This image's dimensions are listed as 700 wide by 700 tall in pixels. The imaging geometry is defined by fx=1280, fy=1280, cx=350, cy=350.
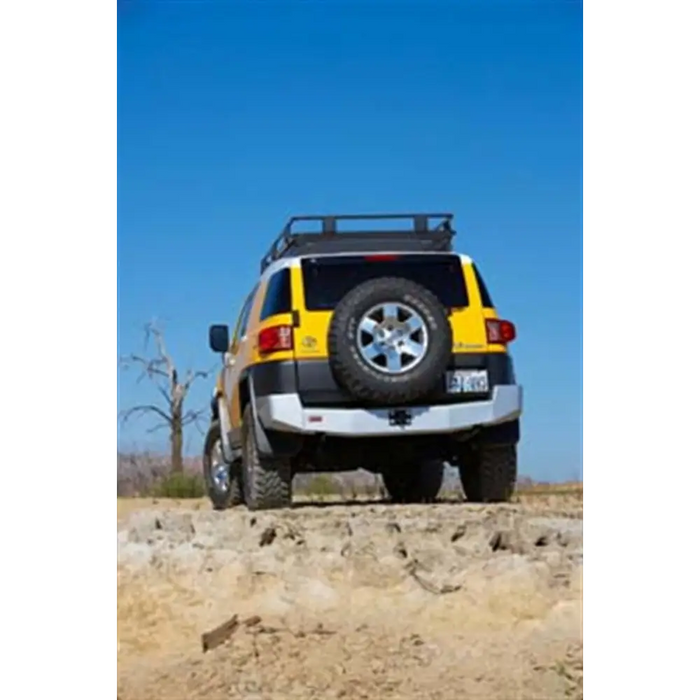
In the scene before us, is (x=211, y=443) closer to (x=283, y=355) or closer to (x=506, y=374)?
(x=283, y=355)

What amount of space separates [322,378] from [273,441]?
520 millimetres

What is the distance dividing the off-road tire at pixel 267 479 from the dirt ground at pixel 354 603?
0.27m

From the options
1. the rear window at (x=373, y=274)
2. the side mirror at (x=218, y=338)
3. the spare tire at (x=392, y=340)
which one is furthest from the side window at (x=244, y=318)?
the spare tire at (x=392, y=340)

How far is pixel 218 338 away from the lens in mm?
7594

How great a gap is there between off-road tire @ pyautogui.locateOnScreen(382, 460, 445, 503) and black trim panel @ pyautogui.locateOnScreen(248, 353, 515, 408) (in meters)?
0.82

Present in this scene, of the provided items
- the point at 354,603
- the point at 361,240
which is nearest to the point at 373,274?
the point at 361,240

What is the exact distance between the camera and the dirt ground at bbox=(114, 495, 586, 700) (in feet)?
16.4

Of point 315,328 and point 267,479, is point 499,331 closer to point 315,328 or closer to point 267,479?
point 315,328

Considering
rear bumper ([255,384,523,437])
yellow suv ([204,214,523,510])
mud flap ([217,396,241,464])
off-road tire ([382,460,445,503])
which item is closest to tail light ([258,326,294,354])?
yellow suv ([204,214,523,510])

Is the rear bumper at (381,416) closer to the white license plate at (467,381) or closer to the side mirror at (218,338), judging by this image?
the white license plate at (467,381)

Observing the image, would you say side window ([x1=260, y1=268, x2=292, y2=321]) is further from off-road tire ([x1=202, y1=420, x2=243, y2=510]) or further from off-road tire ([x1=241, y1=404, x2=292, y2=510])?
off-road tire ([x1=202, y1=420, x2=243, y2=510])

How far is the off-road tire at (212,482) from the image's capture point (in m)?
7.88
